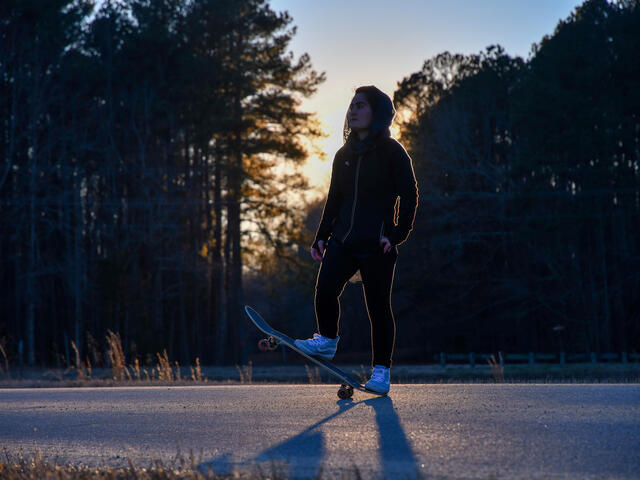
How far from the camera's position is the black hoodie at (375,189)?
576cm

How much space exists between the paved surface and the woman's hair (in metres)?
2.02

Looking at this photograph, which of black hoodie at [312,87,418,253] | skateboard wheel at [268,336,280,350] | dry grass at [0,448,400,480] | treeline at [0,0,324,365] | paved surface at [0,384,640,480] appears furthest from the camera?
treeline at [0,0,324,365]

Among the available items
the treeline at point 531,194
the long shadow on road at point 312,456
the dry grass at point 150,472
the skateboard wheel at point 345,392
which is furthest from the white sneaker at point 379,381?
the treeline at point 531,194

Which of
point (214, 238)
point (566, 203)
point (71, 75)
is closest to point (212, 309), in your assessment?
point (214, 238)

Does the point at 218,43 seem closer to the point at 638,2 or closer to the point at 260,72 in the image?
the point at 260,72

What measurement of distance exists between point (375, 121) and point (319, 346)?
175cm

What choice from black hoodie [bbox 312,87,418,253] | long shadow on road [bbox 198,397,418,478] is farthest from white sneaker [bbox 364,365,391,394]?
long shadow on road [bbox 198,397,418,478]

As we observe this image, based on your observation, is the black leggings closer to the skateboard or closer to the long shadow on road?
the skateboard

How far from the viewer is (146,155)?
35.2 m

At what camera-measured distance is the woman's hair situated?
5.91m

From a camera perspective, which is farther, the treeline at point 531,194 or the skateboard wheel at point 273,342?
the treeline at point 531,194

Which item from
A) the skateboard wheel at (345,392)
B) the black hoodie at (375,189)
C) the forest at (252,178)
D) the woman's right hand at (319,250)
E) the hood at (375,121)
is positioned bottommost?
the skateboard wheel at (345,392)

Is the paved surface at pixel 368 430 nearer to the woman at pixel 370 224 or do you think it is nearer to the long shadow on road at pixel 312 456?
the long shadow on road at pixel 312 456

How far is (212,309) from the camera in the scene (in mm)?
40469
